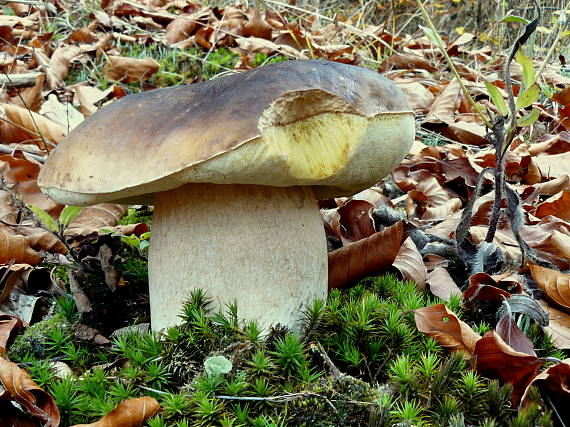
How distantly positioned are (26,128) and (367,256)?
2298mm

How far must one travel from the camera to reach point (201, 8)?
566cm

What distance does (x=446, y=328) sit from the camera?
57.1 inches

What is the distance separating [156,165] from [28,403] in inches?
25.1

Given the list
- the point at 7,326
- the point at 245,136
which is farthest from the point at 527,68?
the point at 7,326

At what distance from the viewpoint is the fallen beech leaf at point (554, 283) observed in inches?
63.2

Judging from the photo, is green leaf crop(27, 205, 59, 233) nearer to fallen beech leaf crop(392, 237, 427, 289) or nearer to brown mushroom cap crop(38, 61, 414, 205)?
brown mushroom cap crop(38, 61, 414, 205)

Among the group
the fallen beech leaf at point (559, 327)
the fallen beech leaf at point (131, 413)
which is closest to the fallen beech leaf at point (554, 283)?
the fallen beech leaf at point (559, 327)

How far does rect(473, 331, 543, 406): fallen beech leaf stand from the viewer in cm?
126

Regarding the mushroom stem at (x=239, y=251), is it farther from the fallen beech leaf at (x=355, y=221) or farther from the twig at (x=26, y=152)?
the twig at (x=26, y=152)

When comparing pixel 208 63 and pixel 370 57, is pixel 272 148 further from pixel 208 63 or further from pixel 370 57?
pixel 370 57

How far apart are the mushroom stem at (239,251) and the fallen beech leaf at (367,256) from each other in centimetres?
27

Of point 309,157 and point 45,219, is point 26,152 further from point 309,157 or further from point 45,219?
point 309,157

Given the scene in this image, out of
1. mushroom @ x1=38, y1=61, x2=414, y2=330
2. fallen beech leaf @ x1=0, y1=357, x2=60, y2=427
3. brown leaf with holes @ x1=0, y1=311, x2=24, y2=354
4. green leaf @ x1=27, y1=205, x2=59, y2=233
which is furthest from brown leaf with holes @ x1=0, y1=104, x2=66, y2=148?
fallen beech leaf @ x1=0, y1=357, x2=60, y2=427

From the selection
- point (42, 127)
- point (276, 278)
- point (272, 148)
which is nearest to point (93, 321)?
point (276, 278)
